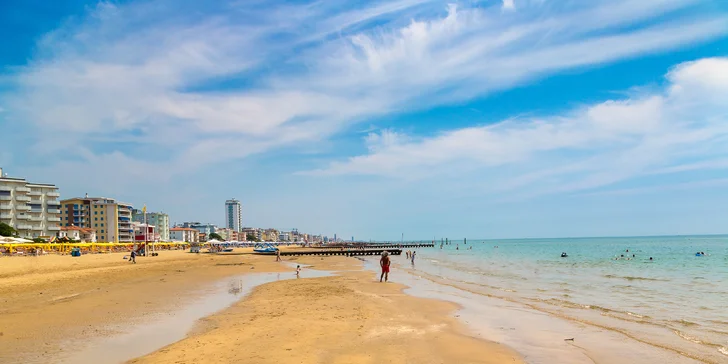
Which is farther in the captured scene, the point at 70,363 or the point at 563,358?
the point at 563,358

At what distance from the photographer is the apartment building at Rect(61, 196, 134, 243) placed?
390 feet

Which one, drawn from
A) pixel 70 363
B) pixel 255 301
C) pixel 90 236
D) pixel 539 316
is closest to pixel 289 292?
pixel 255 301

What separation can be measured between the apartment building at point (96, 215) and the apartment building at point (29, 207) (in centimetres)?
2280

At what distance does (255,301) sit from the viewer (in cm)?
1684

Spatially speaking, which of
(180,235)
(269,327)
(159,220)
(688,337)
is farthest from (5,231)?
(159,220)

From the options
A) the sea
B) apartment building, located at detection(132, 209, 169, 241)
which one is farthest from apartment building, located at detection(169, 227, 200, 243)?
the sea

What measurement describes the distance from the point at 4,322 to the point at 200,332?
585 cm

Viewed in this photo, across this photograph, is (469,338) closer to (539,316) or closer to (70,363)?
(539,316)

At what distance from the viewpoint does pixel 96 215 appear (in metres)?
123

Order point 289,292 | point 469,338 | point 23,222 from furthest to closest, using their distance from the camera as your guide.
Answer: point 23,222 → point 289,292 → point 469,338

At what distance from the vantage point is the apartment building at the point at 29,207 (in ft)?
282

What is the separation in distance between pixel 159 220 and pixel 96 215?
6296 centimetres

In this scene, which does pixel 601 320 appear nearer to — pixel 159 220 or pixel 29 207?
pixel 29 207

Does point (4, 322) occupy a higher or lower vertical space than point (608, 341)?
higher
